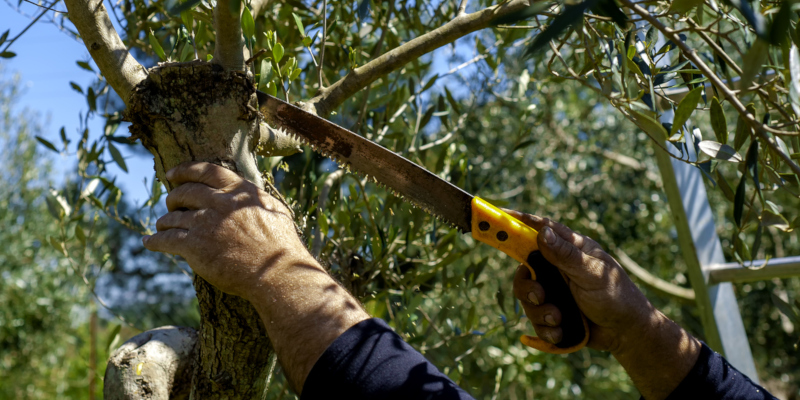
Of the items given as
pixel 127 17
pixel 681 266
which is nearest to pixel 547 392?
pixel 681 266

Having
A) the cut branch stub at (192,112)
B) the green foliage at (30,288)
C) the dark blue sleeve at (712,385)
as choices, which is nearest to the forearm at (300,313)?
the cut branch stub at (192,112)

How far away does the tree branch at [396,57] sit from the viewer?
165 centimetres

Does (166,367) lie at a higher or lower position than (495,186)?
higher

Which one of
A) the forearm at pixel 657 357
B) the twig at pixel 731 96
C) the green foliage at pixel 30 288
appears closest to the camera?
the twig at pixel 731 96

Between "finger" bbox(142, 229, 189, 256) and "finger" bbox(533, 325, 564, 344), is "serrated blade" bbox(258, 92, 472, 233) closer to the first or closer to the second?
"finger" bbox(533, 325, 564, 344)

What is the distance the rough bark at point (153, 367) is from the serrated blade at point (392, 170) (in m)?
0.69

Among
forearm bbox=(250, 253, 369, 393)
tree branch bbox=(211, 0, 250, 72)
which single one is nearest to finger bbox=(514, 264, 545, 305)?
forearm bbox=(250, 253, 369, 393)

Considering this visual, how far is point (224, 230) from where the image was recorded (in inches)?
49.5

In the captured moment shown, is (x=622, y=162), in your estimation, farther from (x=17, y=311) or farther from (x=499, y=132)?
(x=17, y=311)

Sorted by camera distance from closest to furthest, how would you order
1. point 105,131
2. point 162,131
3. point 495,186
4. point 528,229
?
point 162,131 → point 528,229 → point 105,131 → point 495,186

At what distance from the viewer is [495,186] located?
5.09 meters

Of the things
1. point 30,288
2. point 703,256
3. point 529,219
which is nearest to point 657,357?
point 529,219

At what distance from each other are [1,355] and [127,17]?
257 inches

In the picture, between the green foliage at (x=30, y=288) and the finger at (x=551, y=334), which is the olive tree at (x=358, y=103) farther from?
the green foliage at (x=30, y=288)
